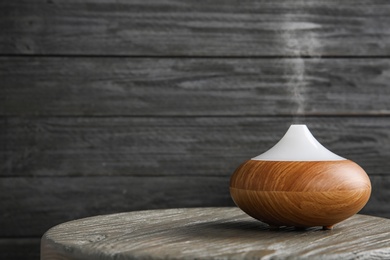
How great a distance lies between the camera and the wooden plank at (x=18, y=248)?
58.2 inches

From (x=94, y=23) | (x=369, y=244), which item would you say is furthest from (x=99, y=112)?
(x=369, y=244)

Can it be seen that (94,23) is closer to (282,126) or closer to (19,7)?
(19,7)

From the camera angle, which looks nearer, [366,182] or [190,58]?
[366,182]

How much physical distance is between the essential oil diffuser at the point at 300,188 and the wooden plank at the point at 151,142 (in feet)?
1.81

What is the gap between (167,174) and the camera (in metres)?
1.50

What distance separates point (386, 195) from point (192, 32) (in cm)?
61

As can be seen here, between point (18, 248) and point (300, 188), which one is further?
point (18, 248)

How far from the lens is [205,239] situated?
850 mm

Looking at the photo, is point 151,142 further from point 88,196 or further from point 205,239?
point 205,239

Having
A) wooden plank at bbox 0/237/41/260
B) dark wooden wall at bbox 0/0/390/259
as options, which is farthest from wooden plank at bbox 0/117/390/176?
wooden plank at bbox 0/237/41/260

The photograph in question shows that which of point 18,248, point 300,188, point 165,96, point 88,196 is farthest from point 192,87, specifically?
point 300,188

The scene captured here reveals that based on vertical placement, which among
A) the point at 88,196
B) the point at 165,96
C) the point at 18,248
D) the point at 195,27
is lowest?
the point at 18,248

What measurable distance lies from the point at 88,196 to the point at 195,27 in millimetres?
462

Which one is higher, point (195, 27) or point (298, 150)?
point (195, 27)
